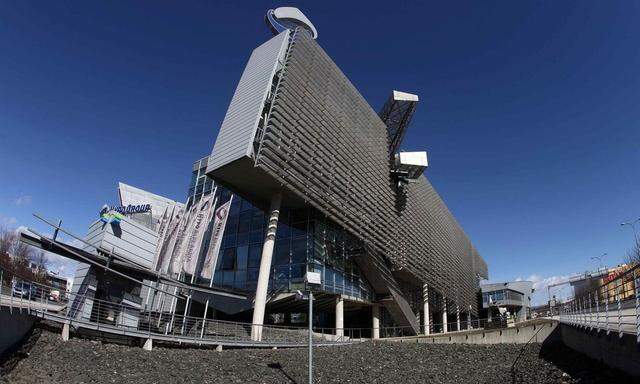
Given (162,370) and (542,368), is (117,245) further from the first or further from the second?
(542,368)

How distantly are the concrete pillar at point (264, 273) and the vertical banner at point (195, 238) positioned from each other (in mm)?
5057

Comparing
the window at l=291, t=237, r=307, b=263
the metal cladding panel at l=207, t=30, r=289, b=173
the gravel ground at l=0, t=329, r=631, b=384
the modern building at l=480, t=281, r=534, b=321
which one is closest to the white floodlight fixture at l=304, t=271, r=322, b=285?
the window at l=291, t=237, r=307, b=263

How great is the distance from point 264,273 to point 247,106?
12.7 metres

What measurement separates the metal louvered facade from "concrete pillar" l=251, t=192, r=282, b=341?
167 cm

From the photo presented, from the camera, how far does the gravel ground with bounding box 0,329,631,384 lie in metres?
14.7

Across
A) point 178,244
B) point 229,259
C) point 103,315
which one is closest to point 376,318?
point 229,259

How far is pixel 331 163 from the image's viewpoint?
122 ft

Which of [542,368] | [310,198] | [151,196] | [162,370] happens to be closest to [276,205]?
[310,198]

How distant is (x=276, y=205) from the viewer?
1353 inches

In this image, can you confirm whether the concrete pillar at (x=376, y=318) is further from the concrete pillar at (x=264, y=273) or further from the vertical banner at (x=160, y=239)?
the vertical banner at (x=160, y=239)

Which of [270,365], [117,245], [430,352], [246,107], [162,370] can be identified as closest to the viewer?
[162,370]

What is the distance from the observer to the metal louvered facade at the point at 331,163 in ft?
105

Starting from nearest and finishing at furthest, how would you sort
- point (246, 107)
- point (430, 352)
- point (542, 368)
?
point (542, 368) < point (430, 352) < point (246, 107)

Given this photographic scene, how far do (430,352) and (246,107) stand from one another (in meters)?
21.5
